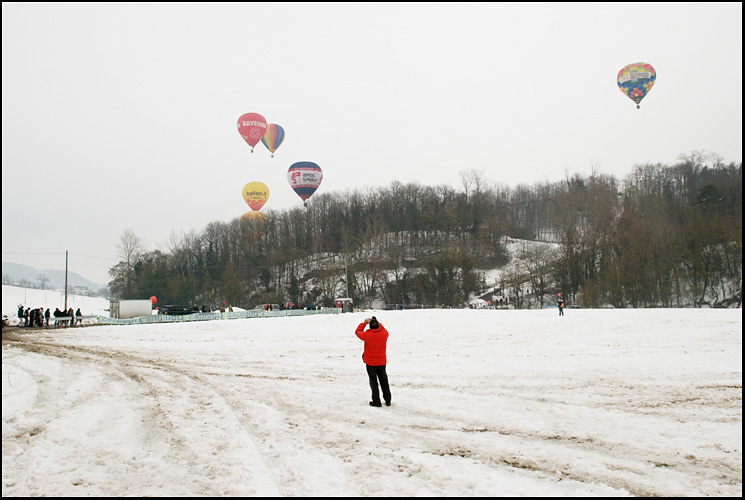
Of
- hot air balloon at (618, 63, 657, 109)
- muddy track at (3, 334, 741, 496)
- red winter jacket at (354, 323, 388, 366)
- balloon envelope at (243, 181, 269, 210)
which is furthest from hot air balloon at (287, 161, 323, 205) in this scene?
red winter jacket at (354, 323, 388, 366)

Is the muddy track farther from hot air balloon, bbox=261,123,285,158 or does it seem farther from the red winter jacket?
hot air balloon, bbox=261,123,285,158

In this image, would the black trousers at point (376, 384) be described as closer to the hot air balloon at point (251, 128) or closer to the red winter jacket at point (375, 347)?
the red winter jacket at point (375, 347)

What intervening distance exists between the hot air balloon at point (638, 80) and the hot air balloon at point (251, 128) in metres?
43.2

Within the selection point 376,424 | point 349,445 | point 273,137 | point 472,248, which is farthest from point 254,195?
point 349,445

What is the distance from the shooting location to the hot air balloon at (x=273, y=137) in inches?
2815

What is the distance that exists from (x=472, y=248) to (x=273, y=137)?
46.5m

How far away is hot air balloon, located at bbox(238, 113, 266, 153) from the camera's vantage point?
65.6 metres

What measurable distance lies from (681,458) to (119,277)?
104 metres

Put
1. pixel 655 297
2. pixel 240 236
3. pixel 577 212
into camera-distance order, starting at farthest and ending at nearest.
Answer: pixel 240 236
pixel 577 212
pixel 655 297

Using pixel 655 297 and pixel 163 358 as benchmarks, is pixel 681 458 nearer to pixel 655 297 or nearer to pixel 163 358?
pixel 163 358

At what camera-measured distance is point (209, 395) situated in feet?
36.7

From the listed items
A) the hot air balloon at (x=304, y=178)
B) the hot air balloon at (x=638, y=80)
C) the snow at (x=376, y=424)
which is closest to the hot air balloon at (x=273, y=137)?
the hot air balloon at (x=304, y=178)

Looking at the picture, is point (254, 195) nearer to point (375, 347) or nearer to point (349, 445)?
point (375, 347)

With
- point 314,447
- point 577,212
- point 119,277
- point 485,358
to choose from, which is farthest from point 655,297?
point 119,277
